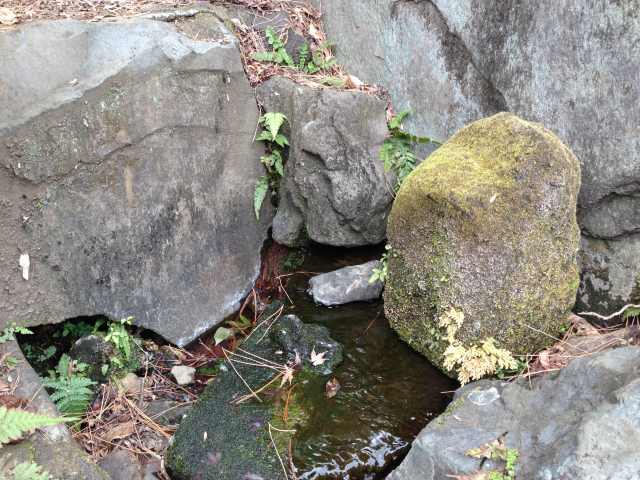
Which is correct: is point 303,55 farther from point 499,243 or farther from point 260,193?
point 499,243

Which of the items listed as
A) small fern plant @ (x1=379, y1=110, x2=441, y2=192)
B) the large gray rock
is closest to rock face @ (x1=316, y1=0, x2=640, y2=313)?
the large gray rock

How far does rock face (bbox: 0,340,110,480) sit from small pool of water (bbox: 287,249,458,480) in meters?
1.26

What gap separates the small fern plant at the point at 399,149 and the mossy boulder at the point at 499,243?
114 cm

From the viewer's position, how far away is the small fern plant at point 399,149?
17.2ft

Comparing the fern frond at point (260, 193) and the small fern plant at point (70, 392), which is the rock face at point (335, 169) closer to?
the fern frond at point (260, 193)

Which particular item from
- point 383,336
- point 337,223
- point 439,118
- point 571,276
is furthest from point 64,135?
point 571,276

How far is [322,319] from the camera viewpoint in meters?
4.61

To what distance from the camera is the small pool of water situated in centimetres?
344

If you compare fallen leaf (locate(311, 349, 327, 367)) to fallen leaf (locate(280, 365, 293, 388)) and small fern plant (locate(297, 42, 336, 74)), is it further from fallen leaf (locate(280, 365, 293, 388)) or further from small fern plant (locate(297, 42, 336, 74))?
small fern plant (locate(297, 42, 336, 74))

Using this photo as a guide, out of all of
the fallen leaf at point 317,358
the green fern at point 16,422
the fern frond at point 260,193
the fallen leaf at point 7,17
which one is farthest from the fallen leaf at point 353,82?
the green fern at point 16,422

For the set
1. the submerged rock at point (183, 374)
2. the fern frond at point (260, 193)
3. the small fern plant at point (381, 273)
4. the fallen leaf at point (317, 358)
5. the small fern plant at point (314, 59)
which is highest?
the small fern plant at point (314, 59)

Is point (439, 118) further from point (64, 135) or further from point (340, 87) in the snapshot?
point (64, 135)

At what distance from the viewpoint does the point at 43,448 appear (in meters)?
3.14

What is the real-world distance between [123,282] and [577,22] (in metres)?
4.08
